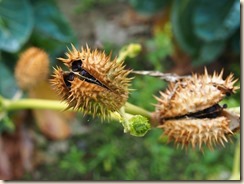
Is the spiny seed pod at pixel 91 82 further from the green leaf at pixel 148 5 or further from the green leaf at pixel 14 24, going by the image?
the green leaf at pixel 148 5

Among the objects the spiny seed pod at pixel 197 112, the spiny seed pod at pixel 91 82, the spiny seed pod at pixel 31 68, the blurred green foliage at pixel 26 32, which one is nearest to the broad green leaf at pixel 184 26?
the blurred green foliage at pixel 26 32

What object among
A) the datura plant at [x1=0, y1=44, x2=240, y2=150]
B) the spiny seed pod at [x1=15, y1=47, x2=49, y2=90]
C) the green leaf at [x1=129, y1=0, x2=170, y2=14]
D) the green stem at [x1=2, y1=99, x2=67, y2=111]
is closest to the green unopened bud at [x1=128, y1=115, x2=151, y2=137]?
the datura plant at [x1=0, y1=44, x2=240, y2=150]

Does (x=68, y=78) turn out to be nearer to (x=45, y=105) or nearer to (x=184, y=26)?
(x=45, y=105)

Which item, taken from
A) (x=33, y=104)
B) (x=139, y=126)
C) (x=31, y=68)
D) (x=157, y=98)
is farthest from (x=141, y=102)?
(x=139, y=126)

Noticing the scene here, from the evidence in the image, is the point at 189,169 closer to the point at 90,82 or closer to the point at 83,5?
the point at 83,5

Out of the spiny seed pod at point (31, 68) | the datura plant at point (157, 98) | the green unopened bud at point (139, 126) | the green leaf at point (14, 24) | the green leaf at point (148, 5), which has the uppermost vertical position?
the green leaf at point (148, 5)

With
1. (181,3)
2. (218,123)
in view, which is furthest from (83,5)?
(218,123)
